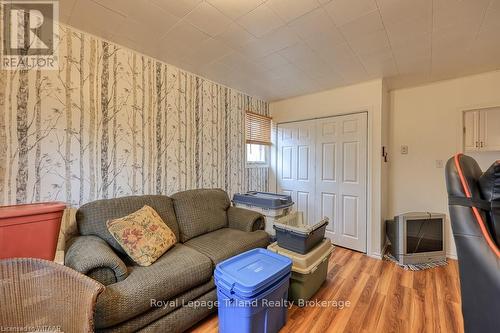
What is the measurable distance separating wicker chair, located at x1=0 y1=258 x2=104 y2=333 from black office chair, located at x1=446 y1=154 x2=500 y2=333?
61.4 inches

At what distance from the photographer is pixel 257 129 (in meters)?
3.62

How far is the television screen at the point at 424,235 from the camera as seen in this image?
2612mm

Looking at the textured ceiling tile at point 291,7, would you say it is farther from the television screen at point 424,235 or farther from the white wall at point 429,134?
the television screen at point 424,235

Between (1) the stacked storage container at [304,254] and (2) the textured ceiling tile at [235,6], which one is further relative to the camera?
(1) the stacked storage container at [304,254]

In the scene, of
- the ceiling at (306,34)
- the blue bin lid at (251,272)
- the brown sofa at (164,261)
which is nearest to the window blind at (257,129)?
the ceiling at (306,34)

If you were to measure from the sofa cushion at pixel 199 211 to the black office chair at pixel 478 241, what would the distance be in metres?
1.95

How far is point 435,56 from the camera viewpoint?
2.19 m

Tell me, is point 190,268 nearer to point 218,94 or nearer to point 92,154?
point 92,154

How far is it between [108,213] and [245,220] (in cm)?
129

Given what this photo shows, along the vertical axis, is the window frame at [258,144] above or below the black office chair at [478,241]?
above

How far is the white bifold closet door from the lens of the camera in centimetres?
292

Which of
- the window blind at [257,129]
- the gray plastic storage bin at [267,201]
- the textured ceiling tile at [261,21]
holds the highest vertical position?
the textured ceiling tile at [261,21]

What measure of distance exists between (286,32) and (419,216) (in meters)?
2.62

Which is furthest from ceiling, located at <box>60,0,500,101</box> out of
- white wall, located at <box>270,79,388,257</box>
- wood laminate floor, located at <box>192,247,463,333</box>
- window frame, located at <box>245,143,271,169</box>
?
wood laminate floor, located at <box>192,247,463,333</box>
